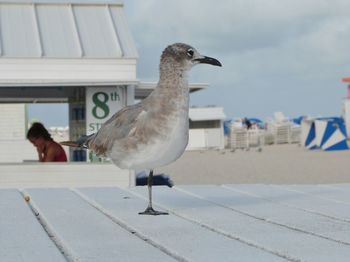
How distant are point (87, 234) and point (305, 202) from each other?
6.04ft

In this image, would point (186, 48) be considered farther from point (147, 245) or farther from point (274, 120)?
point (274, 120)

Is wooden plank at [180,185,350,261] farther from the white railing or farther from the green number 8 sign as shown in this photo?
the white railing

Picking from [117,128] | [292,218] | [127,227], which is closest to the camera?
[127,227]

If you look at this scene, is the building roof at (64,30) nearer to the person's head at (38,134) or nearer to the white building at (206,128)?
the person's head at (38,134)

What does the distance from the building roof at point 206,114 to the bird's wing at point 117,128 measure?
43334 millimetres

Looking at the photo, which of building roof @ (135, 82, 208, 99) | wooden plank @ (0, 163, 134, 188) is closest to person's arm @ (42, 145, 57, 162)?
wooden plank @ (0, 163, 134, 188)

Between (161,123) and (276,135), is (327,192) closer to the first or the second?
(161,123)

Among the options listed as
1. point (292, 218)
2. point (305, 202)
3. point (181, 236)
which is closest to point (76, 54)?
point (305, 202)

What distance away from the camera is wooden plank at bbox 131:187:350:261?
2.94 metres

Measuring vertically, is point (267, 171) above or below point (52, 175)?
below

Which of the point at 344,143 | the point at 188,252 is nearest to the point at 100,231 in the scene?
the point at 188,252

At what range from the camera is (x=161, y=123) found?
406 cm

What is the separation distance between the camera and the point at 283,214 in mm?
4133

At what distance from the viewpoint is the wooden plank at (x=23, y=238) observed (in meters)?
2.85
